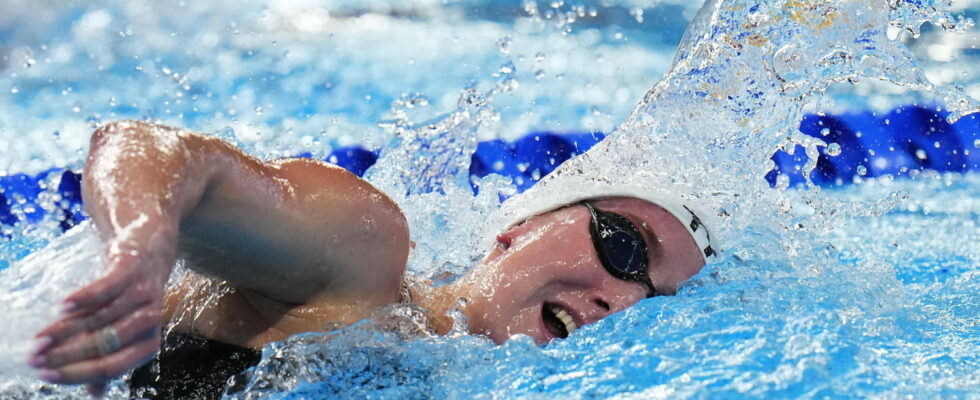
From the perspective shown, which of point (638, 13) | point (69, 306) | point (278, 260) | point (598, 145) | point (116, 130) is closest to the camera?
point (69, 306)

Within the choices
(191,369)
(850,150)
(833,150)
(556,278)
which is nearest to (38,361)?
(191,369)

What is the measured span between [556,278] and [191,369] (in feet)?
1.92

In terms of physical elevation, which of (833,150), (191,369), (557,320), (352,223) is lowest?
(191,369)

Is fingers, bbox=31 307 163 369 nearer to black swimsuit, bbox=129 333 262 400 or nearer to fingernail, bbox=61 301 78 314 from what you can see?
fingernail, bbox=61 301 78 314

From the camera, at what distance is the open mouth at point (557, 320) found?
1.49m

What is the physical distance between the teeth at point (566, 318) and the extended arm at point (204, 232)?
0.34 m

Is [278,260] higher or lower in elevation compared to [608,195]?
lower

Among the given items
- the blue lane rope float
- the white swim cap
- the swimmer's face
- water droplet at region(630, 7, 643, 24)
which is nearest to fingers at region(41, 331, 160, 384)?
the swimmer's face

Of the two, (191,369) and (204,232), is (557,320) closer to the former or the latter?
(191,369)

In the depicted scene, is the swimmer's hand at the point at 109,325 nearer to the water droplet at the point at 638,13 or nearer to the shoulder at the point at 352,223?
the shoulder at the point at 352,223

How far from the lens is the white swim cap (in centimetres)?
165

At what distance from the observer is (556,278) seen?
4.84ft

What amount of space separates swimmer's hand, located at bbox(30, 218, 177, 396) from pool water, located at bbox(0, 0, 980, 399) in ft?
0.31

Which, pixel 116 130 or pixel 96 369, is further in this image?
pixel 116 130
